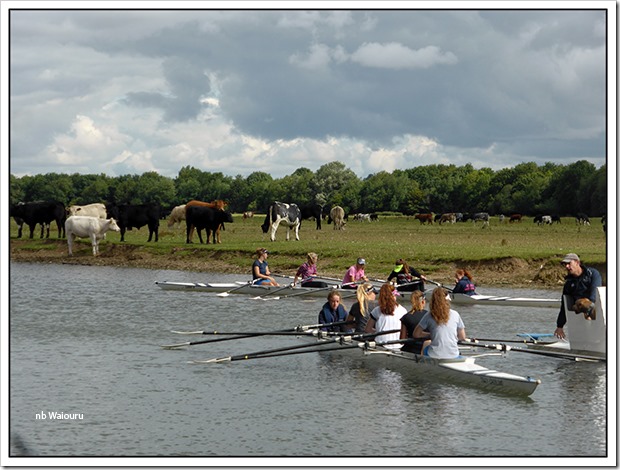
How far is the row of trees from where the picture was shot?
92.9 m

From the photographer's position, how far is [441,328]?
15.9 m

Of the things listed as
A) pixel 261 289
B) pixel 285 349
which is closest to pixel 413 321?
pixel 285 349

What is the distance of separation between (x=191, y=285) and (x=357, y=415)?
18.3 meters

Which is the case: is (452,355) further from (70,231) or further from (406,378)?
(70,231)

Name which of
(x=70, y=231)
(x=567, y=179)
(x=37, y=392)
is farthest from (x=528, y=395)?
(x=567, y=179)

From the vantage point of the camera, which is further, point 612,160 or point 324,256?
point 324,256

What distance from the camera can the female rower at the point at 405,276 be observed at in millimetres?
26945

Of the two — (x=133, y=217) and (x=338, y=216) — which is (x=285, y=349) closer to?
(x=133, y=217)

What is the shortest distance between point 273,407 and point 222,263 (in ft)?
87.4

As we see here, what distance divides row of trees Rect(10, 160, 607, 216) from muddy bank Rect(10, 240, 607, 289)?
94.5ft

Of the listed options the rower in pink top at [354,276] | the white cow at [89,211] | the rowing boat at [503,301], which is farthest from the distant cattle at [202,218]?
the rowing boat at [503,301]

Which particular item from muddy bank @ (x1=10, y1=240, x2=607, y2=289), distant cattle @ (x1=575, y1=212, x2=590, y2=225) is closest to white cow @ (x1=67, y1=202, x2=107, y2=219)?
muddy bank @ (x1=10, y1=240, x2=607, y2=289)

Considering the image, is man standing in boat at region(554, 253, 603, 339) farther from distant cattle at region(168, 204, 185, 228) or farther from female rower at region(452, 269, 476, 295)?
distant cattle at region(168, 204, 185, 228)

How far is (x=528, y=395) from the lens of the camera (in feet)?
49.2
